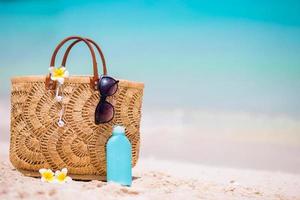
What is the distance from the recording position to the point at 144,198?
2512 millimetres

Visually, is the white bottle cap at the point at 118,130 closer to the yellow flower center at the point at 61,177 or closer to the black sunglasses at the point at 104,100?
the black sunglasses at the point at 104,100

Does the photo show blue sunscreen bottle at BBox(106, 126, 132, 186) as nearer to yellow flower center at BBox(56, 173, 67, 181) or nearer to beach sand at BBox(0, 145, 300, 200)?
beach sand at BBox(0, 145, 300, 200)

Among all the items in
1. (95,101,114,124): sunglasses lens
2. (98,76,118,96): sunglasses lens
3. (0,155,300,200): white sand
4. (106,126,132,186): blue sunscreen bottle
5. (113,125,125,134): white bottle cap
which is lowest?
(0,155,300,200): white sand

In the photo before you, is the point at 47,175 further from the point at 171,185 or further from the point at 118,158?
the point at 171,185

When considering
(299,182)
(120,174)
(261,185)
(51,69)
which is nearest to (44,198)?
(120,174)

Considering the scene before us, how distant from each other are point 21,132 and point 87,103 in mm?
480

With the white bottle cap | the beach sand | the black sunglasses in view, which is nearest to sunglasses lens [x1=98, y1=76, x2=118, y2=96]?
the black sunglasses

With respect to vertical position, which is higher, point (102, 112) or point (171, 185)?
point (102, 112)

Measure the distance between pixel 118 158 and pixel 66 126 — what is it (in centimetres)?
37

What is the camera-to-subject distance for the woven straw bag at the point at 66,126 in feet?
9.66

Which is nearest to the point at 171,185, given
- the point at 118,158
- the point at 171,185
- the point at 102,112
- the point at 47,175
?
the point at 171,185

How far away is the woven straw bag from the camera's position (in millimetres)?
2945

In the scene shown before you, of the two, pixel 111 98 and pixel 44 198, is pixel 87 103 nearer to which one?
pixel 111 98

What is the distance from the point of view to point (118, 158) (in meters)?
2.92
